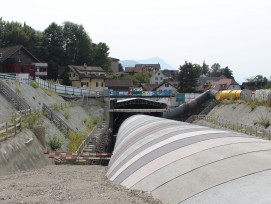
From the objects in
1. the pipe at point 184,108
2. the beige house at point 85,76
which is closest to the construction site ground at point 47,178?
the pipe at point 184,108

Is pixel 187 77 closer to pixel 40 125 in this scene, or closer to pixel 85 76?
pixel 85 76

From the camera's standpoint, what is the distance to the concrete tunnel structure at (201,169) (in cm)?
1016

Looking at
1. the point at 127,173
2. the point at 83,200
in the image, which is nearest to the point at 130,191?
the point at 83,200

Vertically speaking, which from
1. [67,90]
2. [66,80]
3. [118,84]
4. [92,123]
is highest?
[66,80]

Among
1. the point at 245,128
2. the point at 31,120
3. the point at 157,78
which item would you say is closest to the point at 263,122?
the point at 245,128

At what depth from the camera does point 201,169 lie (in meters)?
12.2

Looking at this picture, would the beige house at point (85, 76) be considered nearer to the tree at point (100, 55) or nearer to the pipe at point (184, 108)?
the tree at point (100, 55)

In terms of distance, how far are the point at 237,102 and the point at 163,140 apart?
41.3 m

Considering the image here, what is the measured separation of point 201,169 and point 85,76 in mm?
86249

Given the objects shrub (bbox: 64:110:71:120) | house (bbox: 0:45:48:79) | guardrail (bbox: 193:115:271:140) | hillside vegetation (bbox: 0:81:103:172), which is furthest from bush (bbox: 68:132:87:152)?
house (bbox: 0:45:48:79)

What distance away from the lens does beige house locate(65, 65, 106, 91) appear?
97.3m

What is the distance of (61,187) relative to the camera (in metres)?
16.8

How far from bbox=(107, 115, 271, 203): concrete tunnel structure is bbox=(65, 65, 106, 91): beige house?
80665 mm

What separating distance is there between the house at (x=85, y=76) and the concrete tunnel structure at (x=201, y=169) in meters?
80.7
